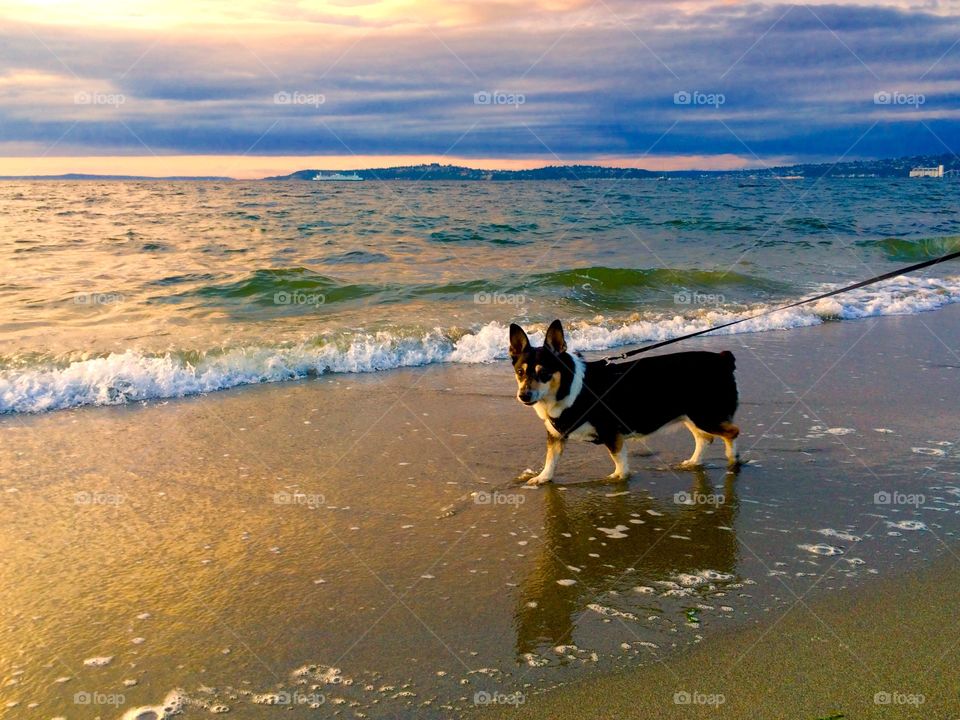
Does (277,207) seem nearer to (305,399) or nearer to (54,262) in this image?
(54,262)

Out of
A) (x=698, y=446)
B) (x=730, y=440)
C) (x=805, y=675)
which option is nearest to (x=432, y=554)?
(x=805, y=675)

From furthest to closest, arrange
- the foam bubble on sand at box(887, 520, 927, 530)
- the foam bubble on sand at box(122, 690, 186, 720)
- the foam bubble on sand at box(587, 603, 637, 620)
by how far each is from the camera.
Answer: the foam bubble on sand at box(887, 520, 927, 530) → the foam bubble on sand at box(587, 603, 637, 620) → the foam bubble on sand at box(122, 690, 186, 720)

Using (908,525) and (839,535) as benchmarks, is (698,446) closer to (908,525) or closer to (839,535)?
(839,535)

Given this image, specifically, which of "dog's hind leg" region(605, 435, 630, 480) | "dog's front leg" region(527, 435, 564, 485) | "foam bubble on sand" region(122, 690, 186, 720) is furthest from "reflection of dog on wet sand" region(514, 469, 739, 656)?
"foam bubble on sand" region(122, 690, 186, 720)

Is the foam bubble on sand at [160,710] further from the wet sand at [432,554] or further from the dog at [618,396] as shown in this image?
the dog at [618,396]

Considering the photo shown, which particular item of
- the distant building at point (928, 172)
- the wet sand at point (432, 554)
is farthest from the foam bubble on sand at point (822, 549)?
the distant building at point (928, 172)

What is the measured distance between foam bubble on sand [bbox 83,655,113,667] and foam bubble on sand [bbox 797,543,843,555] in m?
3.85

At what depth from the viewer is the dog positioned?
19.3ft

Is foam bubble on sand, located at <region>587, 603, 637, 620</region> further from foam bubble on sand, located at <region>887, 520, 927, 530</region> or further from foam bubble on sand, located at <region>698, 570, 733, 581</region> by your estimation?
foam bubble on sand, located at <region>887, 520, 927, 530</region>

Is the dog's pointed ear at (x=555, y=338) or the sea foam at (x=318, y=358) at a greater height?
the dog's pointed ear at (x=555, y=338)

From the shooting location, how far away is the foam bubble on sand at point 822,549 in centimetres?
485

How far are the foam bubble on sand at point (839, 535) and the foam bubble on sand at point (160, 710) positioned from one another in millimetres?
3861

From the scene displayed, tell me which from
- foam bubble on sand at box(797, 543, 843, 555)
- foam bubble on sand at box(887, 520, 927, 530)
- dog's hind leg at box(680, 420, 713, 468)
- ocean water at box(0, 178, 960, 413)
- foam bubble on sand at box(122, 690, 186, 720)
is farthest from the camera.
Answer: ocean water at box(0, 178, 960, 413)

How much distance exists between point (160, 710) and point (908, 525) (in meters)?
4.48
